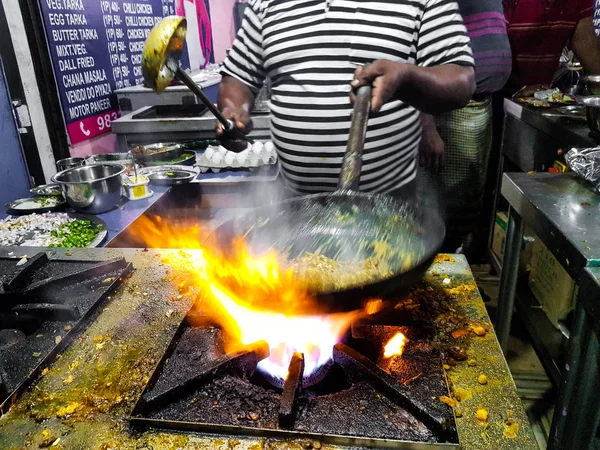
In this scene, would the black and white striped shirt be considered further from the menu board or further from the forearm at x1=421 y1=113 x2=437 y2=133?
the menu board

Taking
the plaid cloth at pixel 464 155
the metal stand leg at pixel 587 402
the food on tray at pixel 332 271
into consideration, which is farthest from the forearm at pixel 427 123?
the food on tray at pixel 332 271

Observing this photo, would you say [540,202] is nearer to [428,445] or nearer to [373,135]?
[373,135]

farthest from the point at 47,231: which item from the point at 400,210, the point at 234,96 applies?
the point at 400,210

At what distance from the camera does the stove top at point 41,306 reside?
100cm

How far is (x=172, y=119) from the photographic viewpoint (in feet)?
11.6

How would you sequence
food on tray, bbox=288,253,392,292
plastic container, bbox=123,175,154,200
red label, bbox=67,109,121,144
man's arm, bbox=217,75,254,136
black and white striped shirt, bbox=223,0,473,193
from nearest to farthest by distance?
food on tray, bbox=288,253,392,292
black and white striped shirt, bbox=223,0,473,193
man's arm, bbox=217,75,254,136
plastic container, bbox=123,175,154,200
red label, bbox=67,109,121,144

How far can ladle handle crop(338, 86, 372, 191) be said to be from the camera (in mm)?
1203

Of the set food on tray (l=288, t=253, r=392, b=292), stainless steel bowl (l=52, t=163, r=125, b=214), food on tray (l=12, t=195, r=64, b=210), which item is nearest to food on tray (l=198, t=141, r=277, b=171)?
stainless steel bowl (l=52, t=163, r=125, b=214)

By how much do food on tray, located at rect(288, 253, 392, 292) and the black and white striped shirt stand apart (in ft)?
2.43

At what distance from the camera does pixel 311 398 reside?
0.88 m

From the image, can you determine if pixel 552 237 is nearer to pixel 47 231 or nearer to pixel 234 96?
pixel 234 96

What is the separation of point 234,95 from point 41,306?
1264mm

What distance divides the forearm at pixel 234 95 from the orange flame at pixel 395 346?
1.33 meters

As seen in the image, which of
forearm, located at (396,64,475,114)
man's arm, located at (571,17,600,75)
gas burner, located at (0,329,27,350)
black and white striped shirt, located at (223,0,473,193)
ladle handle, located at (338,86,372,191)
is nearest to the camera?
gas burner, located at (0,329,27,350)
